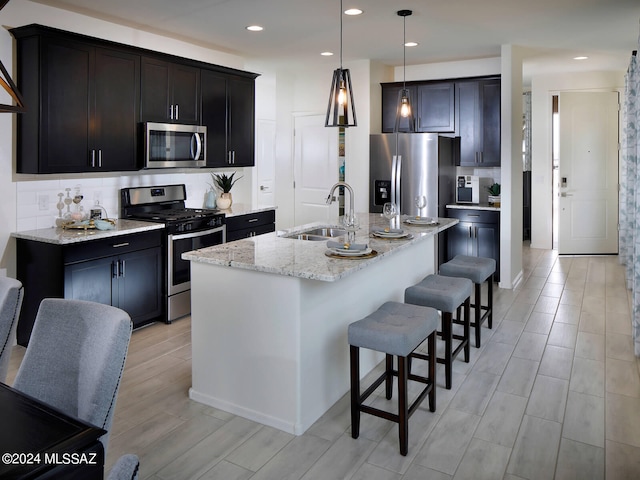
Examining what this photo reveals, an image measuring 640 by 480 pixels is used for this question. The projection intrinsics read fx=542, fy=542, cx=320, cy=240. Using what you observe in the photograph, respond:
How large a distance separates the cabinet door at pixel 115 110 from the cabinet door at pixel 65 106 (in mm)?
99

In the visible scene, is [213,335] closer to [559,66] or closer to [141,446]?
[141,446]

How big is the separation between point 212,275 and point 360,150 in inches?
160

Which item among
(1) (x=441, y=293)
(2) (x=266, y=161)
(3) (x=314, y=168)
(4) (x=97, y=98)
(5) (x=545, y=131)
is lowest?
(1) (x=441, y=293)

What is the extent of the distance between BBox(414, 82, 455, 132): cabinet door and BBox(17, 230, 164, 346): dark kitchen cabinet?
145 inches

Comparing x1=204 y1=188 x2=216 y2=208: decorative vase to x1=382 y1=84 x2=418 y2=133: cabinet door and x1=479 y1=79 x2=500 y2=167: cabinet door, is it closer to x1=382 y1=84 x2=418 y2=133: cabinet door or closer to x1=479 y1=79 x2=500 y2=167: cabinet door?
x1=382 y1=84 x2=418 y2=133: cabinet door

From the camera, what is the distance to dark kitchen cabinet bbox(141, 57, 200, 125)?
4.76 m

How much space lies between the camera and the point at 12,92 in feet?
4.63

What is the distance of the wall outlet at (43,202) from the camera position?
4.29 metres

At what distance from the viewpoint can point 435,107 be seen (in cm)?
662

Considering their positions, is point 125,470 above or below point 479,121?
below

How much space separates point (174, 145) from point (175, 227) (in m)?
0.83

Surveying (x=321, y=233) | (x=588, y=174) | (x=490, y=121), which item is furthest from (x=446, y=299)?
(x=588, y=174)

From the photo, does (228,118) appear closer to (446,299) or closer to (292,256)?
(292,256)

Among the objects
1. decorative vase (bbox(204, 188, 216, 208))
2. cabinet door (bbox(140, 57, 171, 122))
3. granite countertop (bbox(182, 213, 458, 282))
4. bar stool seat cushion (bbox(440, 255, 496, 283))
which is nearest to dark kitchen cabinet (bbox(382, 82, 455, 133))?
decorative vase (bbox(204, 188, 216, 208))
